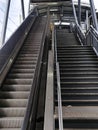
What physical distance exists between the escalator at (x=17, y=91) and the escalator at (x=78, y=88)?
26.0 inches

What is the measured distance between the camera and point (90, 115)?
4.05 meters

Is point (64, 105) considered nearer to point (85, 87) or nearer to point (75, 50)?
point (85, 87)

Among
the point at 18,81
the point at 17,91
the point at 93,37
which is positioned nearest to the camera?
the point at 17,91

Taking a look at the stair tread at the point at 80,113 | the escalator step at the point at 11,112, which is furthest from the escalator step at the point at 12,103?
the stair tread at the point at 80,113

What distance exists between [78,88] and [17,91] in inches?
52.9

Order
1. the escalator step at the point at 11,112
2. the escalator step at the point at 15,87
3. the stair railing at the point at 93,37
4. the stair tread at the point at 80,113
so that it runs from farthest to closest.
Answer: the stair railing at the point at 93,37 < the escalator step at the point at 15,87 < the escalator step at the point at 11,112 < the stair tread at the point at 80,113

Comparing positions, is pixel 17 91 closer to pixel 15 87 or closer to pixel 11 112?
pixel 15 87

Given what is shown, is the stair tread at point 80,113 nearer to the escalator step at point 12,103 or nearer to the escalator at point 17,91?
the escalator at point 17,91

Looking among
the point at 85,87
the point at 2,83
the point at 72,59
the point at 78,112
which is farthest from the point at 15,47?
the point at 78,112

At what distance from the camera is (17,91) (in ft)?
18.3

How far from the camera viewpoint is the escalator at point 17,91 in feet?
14.1

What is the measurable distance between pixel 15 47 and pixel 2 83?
2867mm

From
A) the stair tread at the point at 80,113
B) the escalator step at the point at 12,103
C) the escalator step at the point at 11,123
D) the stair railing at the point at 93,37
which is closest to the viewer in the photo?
the stair tread at the point at 80,113

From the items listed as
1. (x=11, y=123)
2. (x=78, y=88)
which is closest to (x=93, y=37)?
(x=78, y=88)
